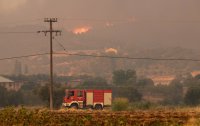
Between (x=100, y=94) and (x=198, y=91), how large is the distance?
156ft

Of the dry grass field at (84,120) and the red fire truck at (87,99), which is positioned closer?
the dry grass field at (84,120)

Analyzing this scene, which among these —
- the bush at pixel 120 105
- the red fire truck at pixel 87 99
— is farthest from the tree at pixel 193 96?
the bush at pixel 120 105

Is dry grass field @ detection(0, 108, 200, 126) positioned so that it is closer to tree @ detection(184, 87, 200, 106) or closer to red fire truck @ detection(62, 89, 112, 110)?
red fire truck @ detection(62, 89, 112, 110)

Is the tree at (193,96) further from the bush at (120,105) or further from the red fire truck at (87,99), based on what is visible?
the bush at (120,105)

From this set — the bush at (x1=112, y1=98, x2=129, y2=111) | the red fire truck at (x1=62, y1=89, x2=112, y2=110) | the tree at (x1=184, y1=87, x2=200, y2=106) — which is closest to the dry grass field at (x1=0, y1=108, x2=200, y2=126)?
the bush at (x1=112, y1=98, x2=129, y2=111)

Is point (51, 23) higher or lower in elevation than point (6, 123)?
higher

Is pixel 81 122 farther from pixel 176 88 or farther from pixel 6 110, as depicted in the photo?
pixel 176 88

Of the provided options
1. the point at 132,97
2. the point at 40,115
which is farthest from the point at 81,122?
the point at 132,97

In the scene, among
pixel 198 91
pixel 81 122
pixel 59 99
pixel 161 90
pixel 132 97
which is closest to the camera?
pixel 81 122

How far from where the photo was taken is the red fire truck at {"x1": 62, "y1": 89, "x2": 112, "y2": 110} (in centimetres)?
6688

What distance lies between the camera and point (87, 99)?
2682 inches

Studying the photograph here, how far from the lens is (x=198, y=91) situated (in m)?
112

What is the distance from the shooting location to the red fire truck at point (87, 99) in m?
66.9

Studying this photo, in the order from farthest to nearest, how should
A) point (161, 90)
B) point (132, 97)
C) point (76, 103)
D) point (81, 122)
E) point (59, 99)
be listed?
point (161, 90)
point (132, 97)
point (59, 99)
point (76, 103)
point (81, 122)
